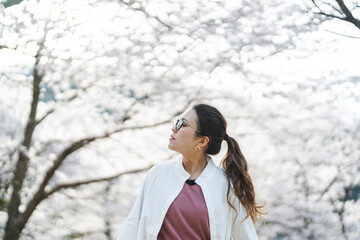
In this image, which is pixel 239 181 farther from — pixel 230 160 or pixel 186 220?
pixel 186 220

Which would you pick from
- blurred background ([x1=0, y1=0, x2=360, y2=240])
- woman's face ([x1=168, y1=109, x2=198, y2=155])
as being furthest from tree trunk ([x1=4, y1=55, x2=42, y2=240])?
woman's face ([x1=168, y1=109, x2=198, y2=155])

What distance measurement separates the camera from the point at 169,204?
67.8 inches

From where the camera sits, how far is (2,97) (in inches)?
252

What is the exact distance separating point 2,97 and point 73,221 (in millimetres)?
2058

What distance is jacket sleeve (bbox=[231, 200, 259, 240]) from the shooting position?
5.89ft

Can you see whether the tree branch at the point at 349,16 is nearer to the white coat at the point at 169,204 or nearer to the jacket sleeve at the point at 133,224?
the white coat at the point at 169,204

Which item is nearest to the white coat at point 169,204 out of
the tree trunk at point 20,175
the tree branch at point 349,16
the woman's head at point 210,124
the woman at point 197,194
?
the woman at point 197,194

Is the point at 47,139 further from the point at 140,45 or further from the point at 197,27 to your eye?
the point at 197,27

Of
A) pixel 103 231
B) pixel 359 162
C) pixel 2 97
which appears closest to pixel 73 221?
pixel 103 231

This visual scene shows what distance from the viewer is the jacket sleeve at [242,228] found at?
1.79 m

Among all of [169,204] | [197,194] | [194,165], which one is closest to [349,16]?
[194,165]

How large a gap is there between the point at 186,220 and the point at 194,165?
0.25 m

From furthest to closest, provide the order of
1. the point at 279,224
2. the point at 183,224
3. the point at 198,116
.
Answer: the point at 279,224 < the point at 198,116 < the point at 183,224

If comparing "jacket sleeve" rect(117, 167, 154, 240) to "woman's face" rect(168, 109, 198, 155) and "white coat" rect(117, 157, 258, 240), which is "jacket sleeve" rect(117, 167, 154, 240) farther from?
"woman's face" rect(168, 109, 198, 155)
